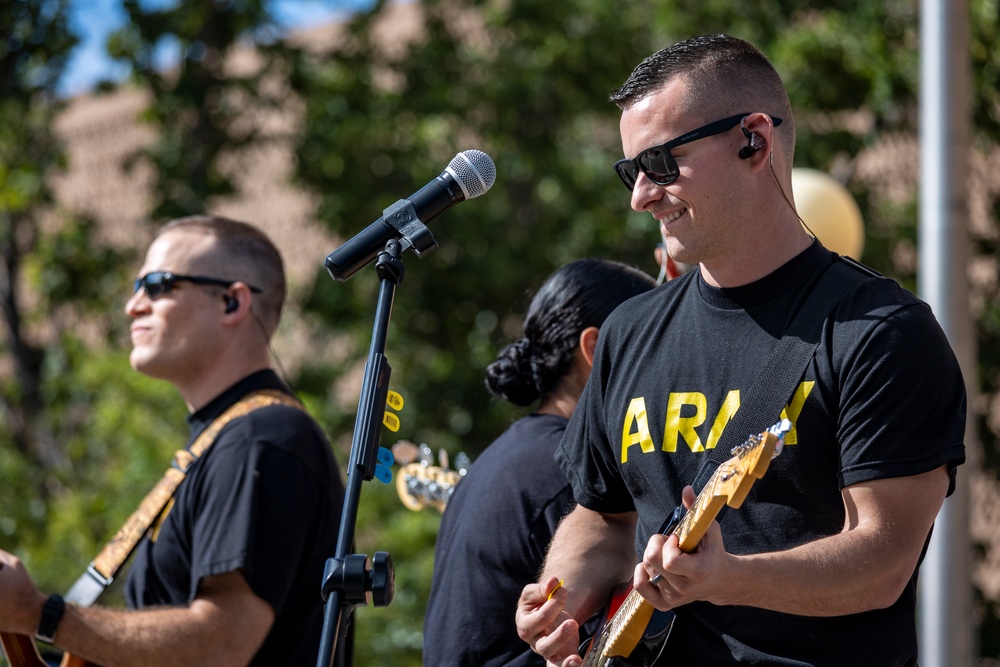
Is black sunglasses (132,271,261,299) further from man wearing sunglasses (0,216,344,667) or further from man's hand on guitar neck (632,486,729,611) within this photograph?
man's hand on guitar neck (632,486,729,611)

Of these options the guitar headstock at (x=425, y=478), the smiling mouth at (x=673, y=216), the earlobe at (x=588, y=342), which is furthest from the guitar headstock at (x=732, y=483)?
the guitar headstock at (x=425, y=478)

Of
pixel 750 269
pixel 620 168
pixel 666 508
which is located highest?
pixel 620 168

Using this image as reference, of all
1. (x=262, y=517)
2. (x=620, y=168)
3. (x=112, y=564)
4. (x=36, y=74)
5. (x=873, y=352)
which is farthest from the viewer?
(x=36, y=74)

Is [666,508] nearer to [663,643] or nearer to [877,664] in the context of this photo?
[663,643]

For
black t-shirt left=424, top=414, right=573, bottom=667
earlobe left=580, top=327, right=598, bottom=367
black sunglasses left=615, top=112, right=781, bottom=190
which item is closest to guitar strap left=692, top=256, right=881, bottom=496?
black sunglasses left=615, top=112, right=781, bottom=190

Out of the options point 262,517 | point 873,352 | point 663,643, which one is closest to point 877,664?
point 663,643

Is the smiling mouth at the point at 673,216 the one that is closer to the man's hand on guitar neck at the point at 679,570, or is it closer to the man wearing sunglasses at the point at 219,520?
the man's hand on guitar neck at the point at 679,570

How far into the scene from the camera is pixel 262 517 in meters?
A: 3.42

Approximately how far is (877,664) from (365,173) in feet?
23.3

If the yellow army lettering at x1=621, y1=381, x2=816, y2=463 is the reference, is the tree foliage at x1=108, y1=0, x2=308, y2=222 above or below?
above

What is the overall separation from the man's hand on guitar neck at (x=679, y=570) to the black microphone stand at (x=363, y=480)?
23.8 inches

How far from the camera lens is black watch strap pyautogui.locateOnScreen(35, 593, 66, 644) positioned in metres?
3.37

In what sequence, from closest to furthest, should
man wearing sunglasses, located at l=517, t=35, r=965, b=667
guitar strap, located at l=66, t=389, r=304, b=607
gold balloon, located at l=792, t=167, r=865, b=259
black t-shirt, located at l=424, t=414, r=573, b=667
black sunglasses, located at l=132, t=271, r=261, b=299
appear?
1. man wearing sunglasses, located at l=517, t=35, r=965, b=667
2. black t-shirt, located at l=424, t=414, r=573, b=667
3. guitar strap, located at l=66, t=389, r=304, b=607
4. black sunglasses, located at l=132, t=271, r=261, b=299
5. gold balloon, located at l=792, t=167, r=865, b=259

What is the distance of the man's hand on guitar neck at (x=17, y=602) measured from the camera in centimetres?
334
